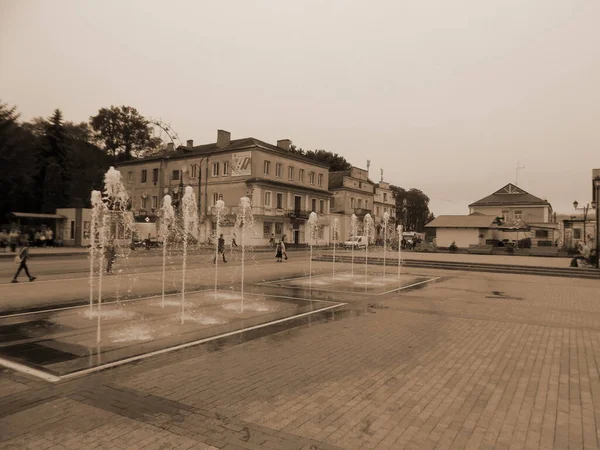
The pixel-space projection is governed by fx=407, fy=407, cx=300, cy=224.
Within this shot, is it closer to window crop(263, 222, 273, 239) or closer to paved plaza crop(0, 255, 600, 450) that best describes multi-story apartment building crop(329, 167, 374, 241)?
window crop(263, 222, 273, 239)

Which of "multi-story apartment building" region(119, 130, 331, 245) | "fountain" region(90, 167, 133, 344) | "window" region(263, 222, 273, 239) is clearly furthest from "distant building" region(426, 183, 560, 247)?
"fountain" region(90, 167, 133, 344)

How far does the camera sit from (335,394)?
5332 mm

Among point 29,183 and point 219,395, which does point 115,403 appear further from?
point 29,183

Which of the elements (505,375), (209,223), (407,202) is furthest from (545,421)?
(407,202)

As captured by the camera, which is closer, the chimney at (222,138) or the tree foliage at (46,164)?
the tree foliage at (46,164)

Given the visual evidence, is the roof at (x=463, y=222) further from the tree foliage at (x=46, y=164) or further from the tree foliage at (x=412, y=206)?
the tree foliage at (x=412, y=206)

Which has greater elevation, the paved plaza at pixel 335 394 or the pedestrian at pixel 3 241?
the pedestrian at pixel 3 241

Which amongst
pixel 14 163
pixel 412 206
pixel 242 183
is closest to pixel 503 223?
pixel 242 183

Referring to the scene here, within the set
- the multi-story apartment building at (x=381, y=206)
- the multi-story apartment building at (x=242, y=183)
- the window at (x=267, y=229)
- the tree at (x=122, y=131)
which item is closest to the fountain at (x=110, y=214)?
the multi-story apartment building at (x=242, y=183)

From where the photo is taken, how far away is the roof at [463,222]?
46297 mm

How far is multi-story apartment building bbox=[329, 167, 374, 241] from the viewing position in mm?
64144

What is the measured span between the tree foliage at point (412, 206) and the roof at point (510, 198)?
2377 cm

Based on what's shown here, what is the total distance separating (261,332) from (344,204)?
56.7 metres

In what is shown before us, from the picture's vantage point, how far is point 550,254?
131 feet
